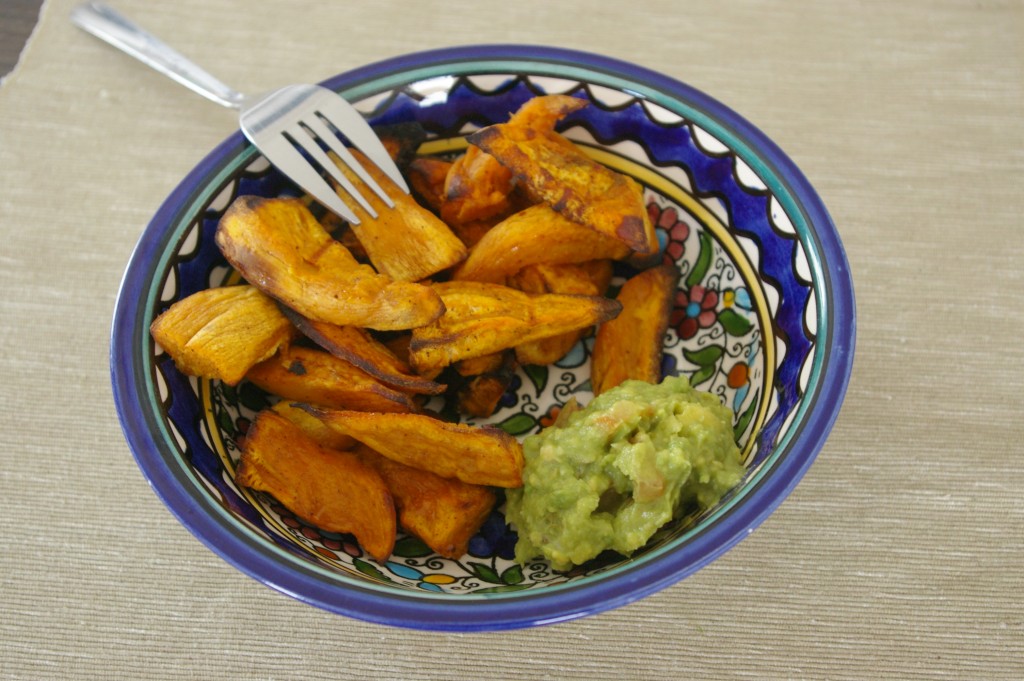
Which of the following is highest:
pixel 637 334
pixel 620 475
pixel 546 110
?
pixel 546 110

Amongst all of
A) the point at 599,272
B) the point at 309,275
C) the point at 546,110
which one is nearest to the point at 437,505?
the point at 309,275

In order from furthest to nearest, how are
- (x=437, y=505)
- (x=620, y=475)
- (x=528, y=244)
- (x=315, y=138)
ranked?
(x=315, y=138) → (x=528, y=244) → (x=437, y=505) → (x=620, y=475)

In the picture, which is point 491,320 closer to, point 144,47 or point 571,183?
point 571,183

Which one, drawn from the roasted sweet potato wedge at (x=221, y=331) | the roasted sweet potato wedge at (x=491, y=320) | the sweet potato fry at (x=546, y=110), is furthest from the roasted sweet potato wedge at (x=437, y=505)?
the sweet potato fry at (x=546, y=110)

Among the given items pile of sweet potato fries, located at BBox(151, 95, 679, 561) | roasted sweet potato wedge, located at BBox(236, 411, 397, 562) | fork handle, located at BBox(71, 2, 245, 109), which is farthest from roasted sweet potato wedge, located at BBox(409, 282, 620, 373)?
fork handle, located at BBox(71, 2, 245, 109)

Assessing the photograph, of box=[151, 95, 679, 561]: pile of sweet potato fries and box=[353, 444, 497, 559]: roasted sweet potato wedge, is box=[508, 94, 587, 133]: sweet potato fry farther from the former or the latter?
box=[353, 444, 497, 559]: roasted sweet potato wedge

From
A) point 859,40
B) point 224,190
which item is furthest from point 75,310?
point 859,40

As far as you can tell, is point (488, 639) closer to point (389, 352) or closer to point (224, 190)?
point (389, 352)
